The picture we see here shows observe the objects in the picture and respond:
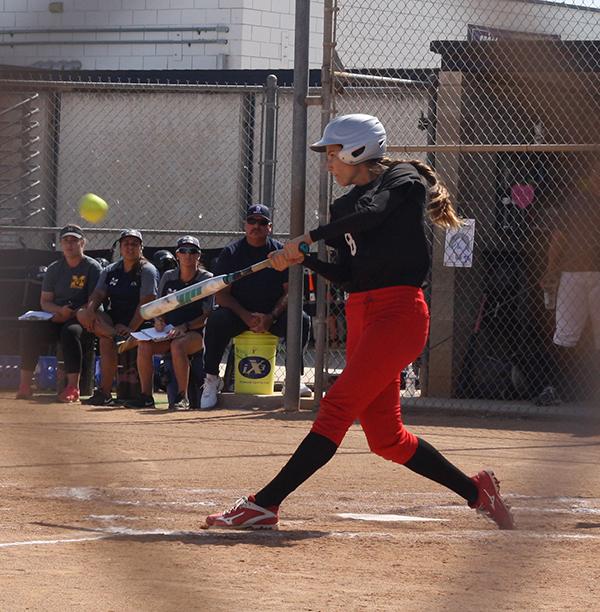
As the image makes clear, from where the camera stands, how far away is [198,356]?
972 cm

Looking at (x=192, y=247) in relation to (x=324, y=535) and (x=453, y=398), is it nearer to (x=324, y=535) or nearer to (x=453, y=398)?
(x=453, y=398)

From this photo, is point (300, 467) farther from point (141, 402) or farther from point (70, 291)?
point (70, 291)

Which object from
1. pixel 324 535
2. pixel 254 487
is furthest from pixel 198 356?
pixel 324 535

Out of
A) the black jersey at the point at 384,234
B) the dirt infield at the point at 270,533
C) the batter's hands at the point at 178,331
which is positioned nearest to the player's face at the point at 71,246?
the batter's hands at the point at 178,331

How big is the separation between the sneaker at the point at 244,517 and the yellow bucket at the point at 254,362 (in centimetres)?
495

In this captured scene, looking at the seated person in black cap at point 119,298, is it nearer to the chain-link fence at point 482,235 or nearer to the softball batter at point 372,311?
the chain-link fence at point 482,235

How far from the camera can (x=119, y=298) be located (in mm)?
9812

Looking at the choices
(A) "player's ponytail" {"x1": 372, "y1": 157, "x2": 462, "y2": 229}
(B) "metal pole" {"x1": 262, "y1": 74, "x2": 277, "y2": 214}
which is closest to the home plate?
(A) "player's ponytail" {"x1": 372, "y1": 157, "x2": 462, "y2": 229}

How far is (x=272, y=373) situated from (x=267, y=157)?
1.89 m

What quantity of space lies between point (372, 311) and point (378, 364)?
218 millimetres

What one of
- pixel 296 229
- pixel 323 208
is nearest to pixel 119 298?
pixel 296 229

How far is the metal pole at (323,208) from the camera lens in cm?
882

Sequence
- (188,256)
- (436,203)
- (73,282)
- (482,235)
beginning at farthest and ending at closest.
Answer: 1. (482,235)
2. (73,282)
3. (188,256)
4. (436,203)

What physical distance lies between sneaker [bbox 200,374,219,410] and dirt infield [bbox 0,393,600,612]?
1796 mm
